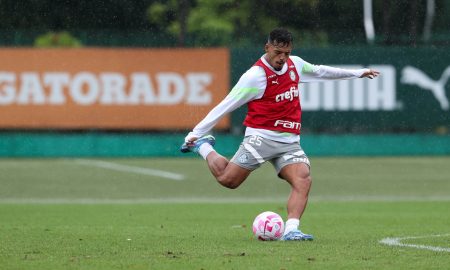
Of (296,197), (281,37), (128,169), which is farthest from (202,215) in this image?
(128,169)

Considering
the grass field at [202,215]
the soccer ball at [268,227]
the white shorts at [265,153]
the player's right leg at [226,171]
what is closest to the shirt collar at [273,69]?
the white shorts at [265,153]

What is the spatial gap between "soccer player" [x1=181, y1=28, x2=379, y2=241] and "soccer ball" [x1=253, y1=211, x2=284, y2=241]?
76 mm

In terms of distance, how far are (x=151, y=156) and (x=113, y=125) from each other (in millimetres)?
1238

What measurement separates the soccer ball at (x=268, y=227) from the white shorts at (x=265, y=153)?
57 centimetres

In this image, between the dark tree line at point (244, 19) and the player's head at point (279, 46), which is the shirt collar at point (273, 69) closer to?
the player's head at point (279, 46)

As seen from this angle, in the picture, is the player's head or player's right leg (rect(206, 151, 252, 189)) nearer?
the player's head

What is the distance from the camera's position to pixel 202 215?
14.7m

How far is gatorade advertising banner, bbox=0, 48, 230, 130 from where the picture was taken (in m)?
28.1

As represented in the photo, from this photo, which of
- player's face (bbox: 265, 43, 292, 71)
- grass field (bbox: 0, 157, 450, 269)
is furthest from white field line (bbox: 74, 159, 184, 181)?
player's face (bbox: 265, 43, 292, 71)

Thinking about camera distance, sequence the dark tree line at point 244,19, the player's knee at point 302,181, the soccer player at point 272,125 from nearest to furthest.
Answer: the soccer player at point 272,125 → the player's knee at point 302,181 → the dark tree line at point 244,19

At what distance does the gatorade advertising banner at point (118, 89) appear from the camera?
92.2 ft

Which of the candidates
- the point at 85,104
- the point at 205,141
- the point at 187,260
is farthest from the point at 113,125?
the point at 187,260

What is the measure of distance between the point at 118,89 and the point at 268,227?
706 inches

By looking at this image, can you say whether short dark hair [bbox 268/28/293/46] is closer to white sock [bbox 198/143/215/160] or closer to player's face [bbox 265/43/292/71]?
player's face [bbox 265/43/292/71]
